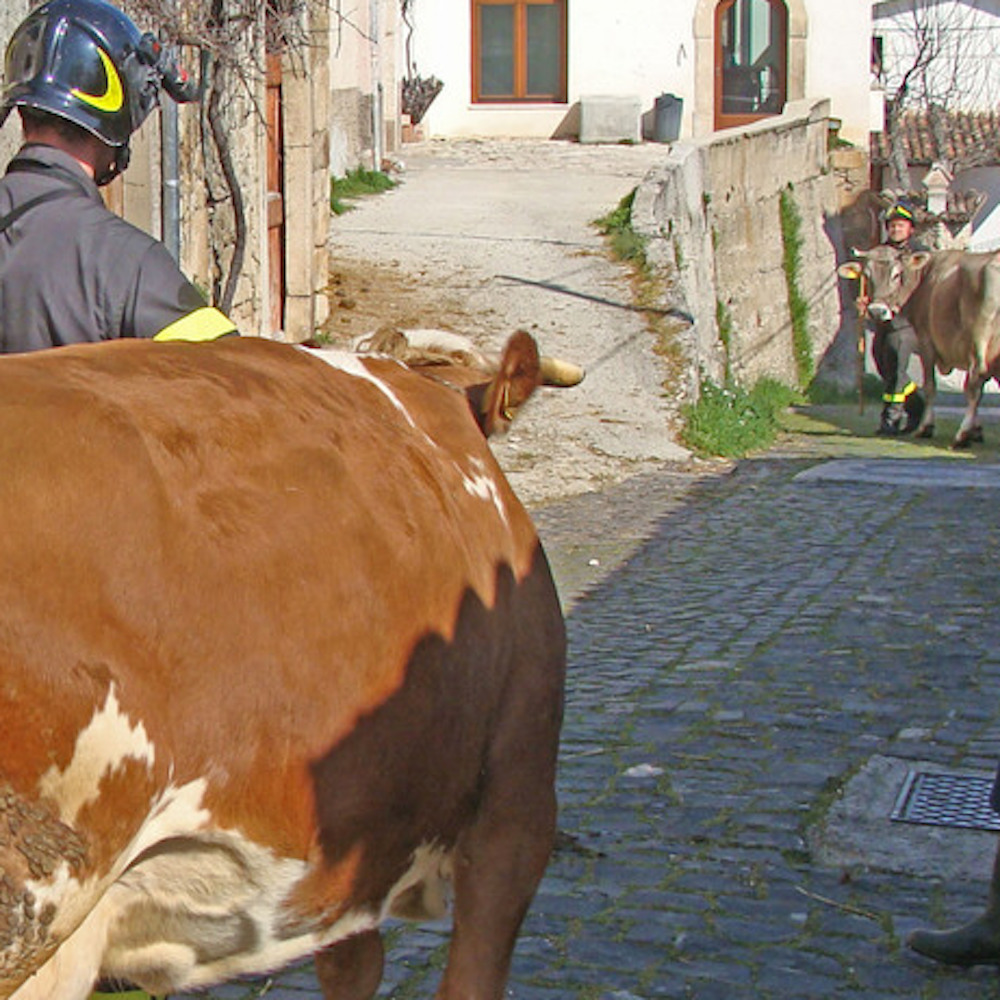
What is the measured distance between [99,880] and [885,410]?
1698 centimetres

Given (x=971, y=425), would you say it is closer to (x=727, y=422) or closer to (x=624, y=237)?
(x=727, y=422)

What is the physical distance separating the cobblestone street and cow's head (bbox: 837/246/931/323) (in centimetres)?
872

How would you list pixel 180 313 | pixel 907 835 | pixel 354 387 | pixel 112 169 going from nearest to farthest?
pixel 354 387, pixel 180 313, pixel 112 169, pixel 907 835

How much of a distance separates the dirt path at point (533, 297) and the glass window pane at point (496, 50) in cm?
917

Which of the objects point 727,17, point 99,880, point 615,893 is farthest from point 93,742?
point 727,17

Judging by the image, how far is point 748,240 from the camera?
22969mm

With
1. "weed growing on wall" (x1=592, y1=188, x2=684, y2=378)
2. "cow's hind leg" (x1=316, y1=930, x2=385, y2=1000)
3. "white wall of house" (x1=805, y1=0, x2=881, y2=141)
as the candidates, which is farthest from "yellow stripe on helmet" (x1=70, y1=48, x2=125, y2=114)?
"white wall of house" (x1=805, y1=0, x2=881, y2=141)

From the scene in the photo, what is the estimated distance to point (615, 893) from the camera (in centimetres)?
504

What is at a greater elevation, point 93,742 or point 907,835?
point 93,742

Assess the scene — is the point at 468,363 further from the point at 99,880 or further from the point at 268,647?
the point at 99,880

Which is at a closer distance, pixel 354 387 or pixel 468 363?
pixel 354 387

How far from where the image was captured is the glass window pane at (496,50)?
3353cm

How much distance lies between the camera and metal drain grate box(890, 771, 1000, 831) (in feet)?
18.3

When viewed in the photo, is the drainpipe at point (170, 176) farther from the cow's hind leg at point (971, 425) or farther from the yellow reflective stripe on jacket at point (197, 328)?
the cow's hind leg at point (971, 425)
